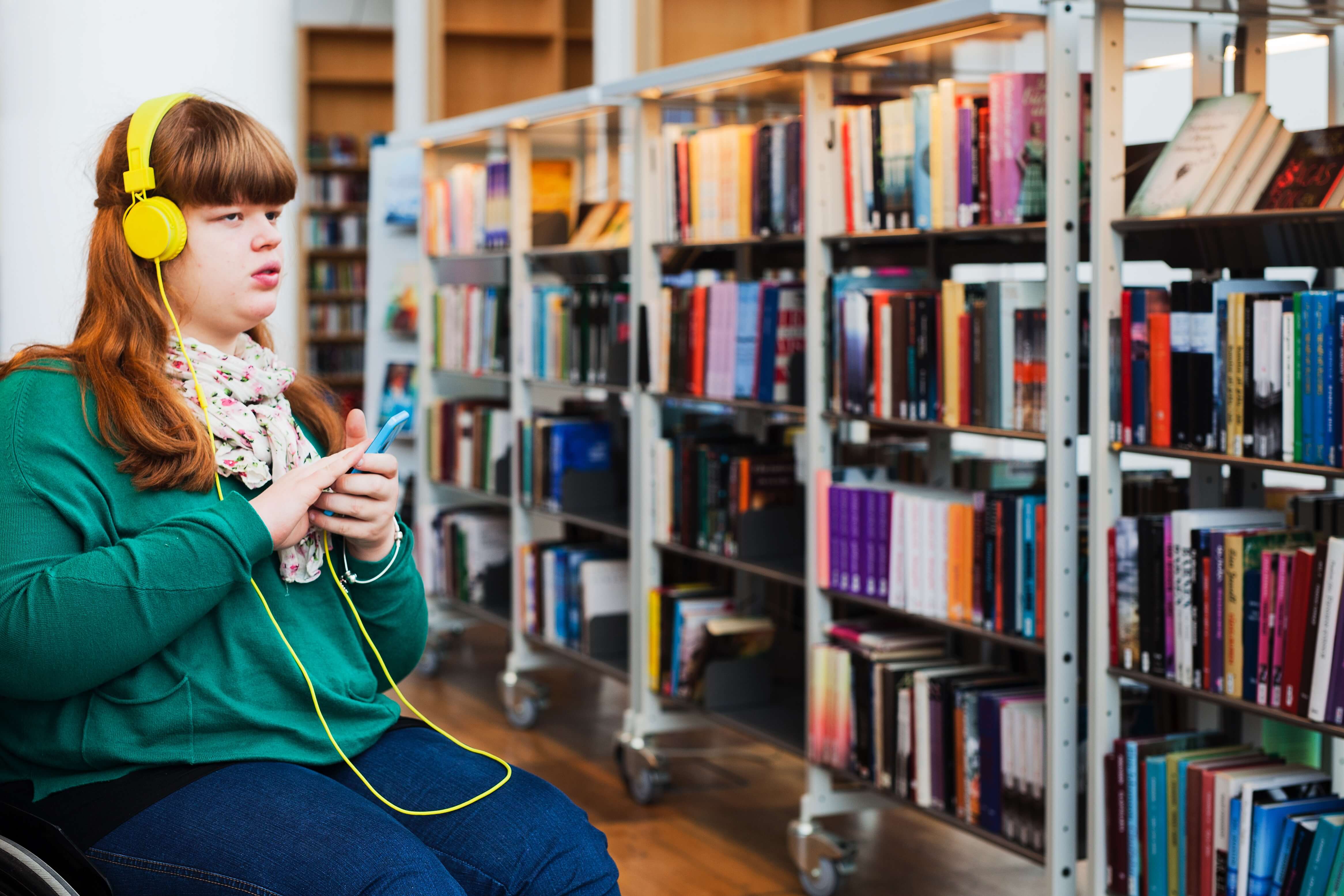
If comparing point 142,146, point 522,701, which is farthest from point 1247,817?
point 522,701

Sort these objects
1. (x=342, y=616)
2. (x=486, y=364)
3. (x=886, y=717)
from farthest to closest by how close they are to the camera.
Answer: (x=486, y=364), (x=886, y=717), (x=342, y=616)

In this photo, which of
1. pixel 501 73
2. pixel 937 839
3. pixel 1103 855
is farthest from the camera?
pixel 501 73

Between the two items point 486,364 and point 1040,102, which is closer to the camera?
point 1040,102

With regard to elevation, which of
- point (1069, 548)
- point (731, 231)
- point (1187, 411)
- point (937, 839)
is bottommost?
point (937, 839)

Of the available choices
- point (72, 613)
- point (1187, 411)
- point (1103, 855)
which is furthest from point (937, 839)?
point (72, 613)

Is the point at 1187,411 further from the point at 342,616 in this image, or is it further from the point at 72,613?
the point at 72,613

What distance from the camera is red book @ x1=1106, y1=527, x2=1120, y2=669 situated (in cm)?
237

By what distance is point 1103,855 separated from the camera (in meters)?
2.43

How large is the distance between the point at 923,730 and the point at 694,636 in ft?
2.84

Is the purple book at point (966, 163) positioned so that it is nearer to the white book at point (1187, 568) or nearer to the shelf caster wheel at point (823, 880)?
the white book at point (1187, 568)

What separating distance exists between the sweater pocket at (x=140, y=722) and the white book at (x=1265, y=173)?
171 cm

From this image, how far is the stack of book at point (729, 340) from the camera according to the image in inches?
Answer: 125

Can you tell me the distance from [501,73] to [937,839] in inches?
165

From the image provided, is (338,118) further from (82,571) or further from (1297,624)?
(82,571)
